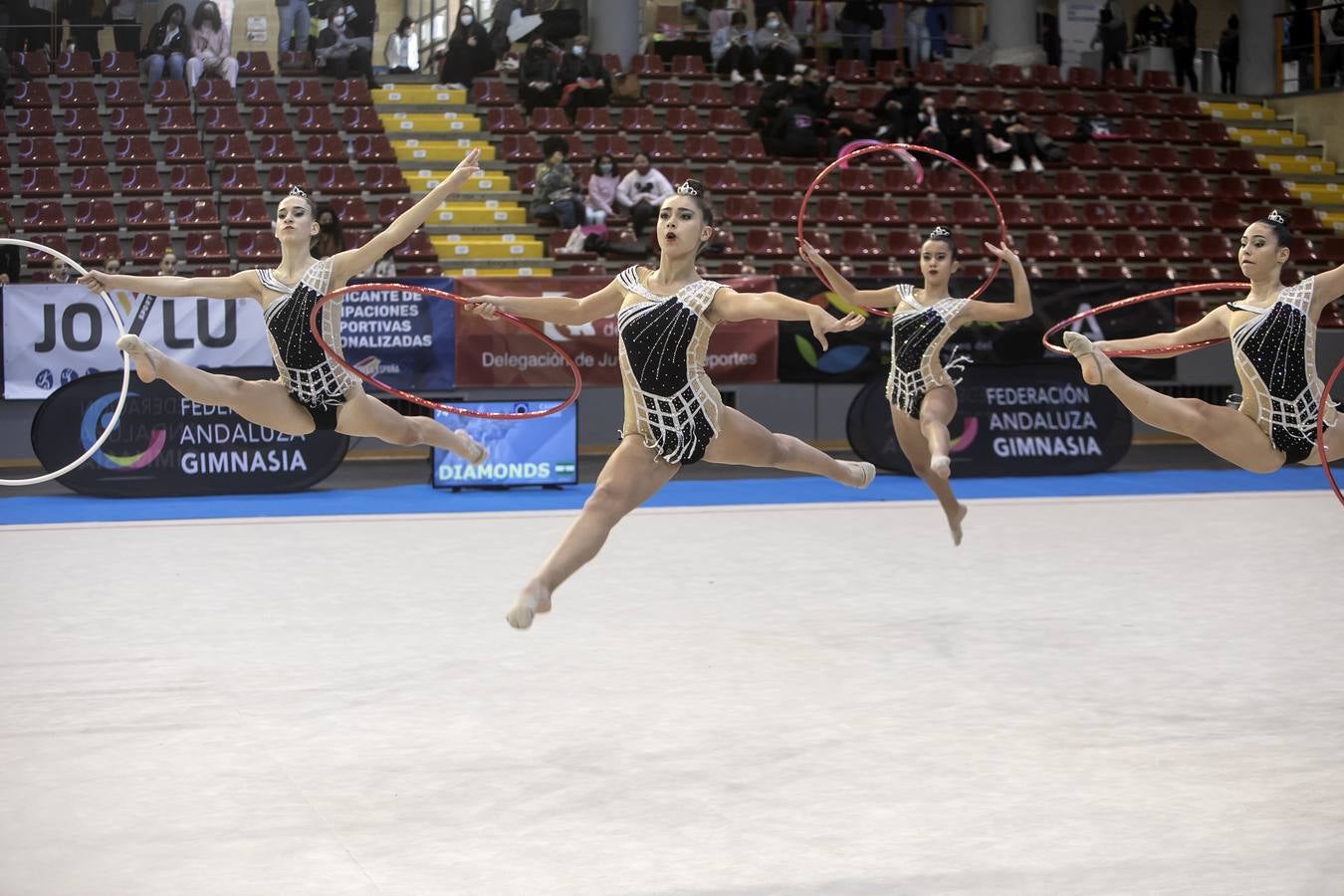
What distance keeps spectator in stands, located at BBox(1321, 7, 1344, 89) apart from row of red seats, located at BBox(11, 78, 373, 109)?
14341 mm

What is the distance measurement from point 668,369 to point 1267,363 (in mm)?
2807

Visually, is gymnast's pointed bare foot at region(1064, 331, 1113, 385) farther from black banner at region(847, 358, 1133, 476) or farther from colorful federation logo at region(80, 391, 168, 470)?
colorful federation logo at region(80, 391, 168, 470)

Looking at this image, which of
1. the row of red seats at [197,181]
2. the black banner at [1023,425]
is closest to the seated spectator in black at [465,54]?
the row of red seats at [197,181]

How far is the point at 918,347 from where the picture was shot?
918 centimetres

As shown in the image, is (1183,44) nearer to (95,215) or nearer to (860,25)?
(860,25)

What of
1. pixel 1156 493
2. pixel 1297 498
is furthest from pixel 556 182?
pixel 1297 498

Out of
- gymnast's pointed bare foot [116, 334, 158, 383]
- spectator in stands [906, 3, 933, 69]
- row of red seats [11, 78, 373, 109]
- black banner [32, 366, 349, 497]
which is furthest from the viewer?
spectator in stands [906, 3, 933, 69]

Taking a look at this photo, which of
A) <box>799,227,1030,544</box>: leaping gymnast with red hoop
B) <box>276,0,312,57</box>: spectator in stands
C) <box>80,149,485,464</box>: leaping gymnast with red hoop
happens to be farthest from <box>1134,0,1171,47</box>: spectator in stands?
<box>80,149,485,464</box>: leaping gymnast with red hoop

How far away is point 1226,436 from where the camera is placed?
675 centimetres

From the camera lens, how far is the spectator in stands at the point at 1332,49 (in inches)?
877

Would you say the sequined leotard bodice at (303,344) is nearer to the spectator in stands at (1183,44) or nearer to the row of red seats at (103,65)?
the row of red seats at (103,65)

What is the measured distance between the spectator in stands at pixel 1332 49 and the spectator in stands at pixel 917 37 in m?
→ 5.98

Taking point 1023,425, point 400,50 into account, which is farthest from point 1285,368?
point 400,50

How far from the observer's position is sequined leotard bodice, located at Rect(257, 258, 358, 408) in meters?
6.81
